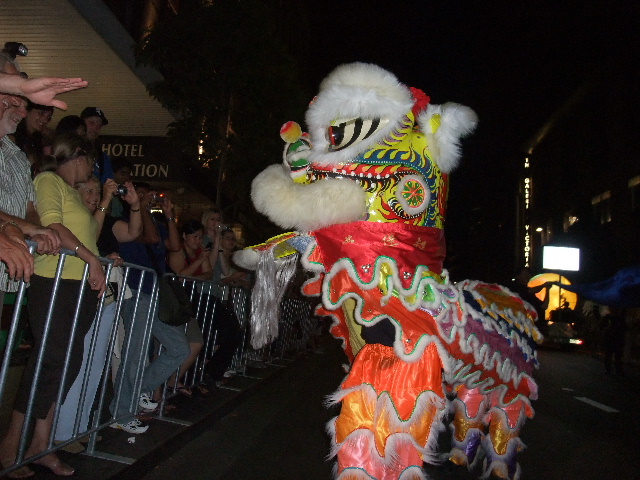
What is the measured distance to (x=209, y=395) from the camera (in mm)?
6086

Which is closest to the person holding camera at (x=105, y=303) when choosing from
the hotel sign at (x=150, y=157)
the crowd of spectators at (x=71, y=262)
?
the crowd of spectators at (x=71, y=262)

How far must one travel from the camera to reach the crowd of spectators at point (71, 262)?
254cm

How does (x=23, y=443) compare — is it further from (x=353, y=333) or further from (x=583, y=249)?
(x=583, y=249)

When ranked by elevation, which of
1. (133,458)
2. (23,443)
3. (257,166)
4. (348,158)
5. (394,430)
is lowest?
(133,458)

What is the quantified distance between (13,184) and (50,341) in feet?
3.01

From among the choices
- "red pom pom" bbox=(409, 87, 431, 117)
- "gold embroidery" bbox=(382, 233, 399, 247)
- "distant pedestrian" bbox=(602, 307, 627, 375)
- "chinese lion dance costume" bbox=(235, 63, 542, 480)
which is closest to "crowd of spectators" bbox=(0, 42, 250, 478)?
"chinese lion dance costume" bbox=(235, 63, 542, 480)

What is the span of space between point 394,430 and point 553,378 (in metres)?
9.32

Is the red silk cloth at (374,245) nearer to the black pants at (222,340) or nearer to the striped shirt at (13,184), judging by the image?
the striped shirt at (13,184)

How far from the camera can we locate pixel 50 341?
123 inches

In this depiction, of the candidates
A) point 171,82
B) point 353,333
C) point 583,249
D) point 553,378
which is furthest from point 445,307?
point 583,249

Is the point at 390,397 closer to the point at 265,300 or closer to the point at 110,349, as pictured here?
the point at 265,300

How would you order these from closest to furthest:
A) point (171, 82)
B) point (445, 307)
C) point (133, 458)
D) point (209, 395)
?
point (445, 307) → point (133, 458) → point (209, 395) → point (171, 82)

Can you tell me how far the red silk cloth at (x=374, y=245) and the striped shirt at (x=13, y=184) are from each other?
4.66 ft

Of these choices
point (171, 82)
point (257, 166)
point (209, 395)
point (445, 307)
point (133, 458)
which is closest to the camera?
point (445, 307)
